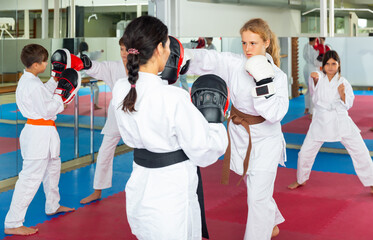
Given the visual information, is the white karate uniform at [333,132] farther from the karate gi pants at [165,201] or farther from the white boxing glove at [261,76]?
the karate gi pants at [165,201]

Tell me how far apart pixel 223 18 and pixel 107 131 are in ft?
7.08

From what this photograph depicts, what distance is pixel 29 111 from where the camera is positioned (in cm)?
389

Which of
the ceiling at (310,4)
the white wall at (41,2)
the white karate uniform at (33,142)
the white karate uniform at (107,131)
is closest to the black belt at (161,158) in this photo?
the white karate uniform at (33,142)

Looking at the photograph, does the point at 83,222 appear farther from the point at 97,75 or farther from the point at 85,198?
the point at 97,75

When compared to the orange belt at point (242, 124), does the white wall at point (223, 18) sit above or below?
above

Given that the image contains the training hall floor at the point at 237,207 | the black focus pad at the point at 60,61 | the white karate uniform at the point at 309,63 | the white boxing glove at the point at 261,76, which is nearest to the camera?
the white boxing glove at the point at 261,76

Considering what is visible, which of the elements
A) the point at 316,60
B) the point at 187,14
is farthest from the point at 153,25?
the point at 316,60

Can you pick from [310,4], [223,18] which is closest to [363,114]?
[310,4]

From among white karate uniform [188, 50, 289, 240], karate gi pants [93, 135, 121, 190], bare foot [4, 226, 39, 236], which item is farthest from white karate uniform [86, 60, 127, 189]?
white karate uniform [188, 50, 289, 240]

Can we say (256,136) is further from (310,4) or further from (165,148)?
(310,4)

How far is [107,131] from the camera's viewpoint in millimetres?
4539

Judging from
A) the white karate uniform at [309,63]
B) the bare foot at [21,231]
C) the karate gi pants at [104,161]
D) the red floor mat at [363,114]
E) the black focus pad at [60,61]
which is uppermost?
the white karate uniform at [309,63]

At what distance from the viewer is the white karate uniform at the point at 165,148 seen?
2062 mm

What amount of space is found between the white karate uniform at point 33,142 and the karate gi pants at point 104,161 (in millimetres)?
547
